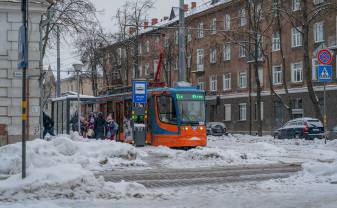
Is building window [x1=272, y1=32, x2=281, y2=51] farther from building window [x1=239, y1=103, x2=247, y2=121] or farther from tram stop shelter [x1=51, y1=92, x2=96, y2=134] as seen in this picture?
tram stop shelter [x1=51, y1=92, x2=96, y2=134]

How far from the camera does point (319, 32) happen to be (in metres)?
50.1

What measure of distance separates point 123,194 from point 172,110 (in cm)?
1606

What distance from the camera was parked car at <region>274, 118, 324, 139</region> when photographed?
38.1 metres

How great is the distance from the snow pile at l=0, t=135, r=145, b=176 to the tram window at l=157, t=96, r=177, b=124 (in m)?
6.98

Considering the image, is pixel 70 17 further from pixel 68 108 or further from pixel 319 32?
pixel 319 32

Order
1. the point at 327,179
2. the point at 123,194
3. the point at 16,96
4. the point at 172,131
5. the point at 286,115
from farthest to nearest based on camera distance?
the point at 286,115 → the point at 172,131 → the point at 16,96 → the point at 327,179 → the point at 123,194

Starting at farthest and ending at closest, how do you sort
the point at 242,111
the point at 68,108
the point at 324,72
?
the point at 242,111
the point at 68,108
the point at 324,72

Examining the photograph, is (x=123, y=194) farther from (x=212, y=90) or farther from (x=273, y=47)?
(x=212, y=90)

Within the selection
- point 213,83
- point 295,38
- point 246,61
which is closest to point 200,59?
point 213,83

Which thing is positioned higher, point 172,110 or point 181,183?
point 172,110

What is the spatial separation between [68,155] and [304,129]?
23605mm

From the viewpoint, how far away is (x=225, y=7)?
200 feet

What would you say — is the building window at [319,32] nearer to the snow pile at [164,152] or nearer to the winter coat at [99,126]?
the winter coat at [99,126]

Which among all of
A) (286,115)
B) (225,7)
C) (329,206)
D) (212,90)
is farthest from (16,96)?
(212,90)
